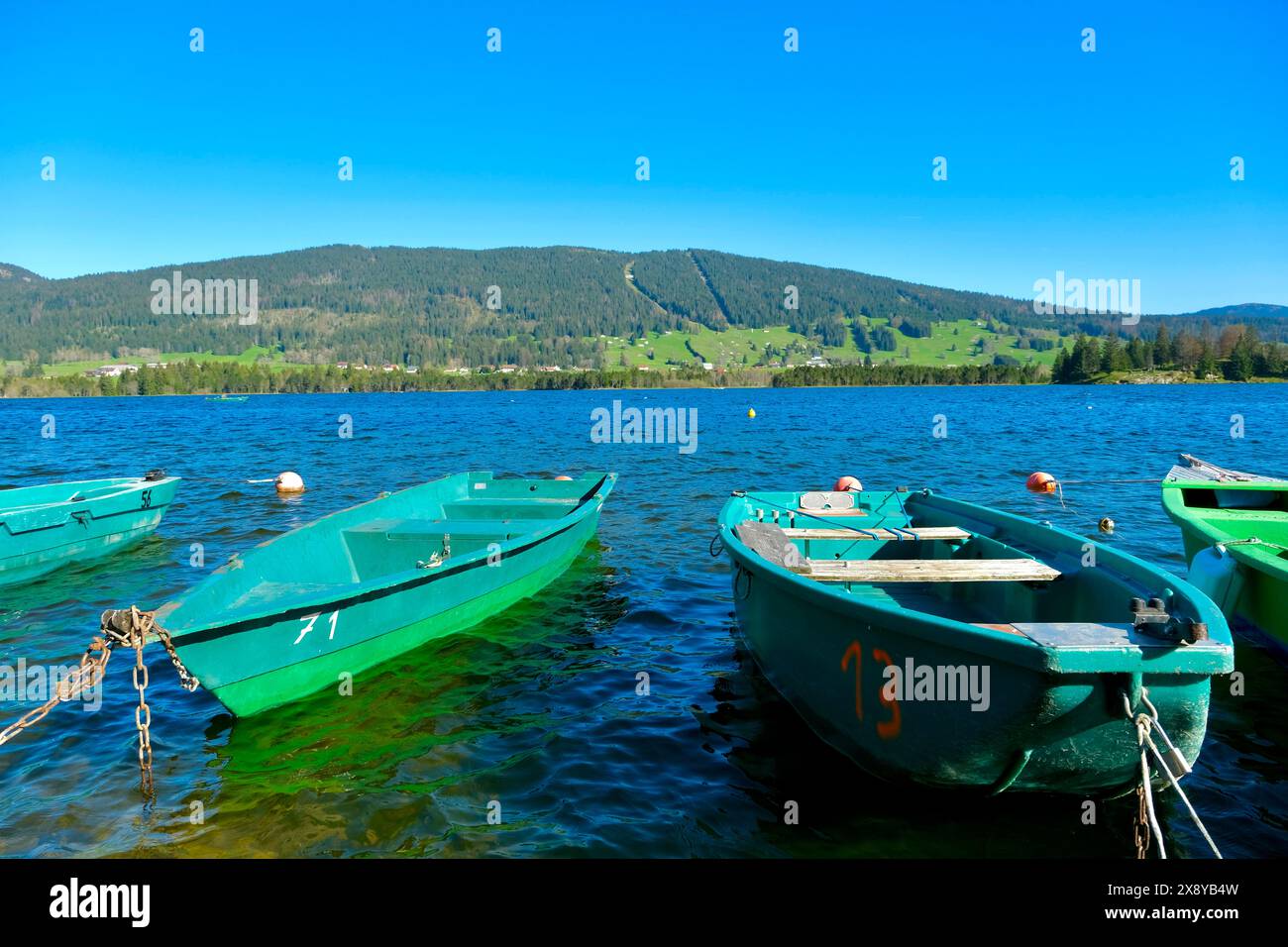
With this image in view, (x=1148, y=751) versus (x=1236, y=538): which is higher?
(x=1236, y=538)

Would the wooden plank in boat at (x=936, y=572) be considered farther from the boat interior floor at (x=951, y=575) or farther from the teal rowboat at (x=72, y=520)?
the teal rowboat at (x=72, y=520)

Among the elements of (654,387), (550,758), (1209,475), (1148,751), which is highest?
(654,387)

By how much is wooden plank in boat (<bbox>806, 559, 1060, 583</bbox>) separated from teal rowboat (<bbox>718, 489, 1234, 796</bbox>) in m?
0.02

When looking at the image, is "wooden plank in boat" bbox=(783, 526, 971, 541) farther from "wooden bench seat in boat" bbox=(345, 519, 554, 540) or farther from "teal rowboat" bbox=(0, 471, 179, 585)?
"teal rowboat" bbox=(0, 471, 179, 585)

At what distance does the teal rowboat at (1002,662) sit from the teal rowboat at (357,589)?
12.7ft

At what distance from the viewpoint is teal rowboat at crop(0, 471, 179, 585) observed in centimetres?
1389

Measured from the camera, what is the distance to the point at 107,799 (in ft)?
21.9

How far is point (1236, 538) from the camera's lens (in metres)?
10.7

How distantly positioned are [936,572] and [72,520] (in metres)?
15.6

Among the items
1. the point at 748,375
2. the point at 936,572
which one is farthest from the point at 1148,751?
the point at 748,375

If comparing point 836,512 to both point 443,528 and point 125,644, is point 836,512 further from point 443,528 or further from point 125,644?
point 125,644

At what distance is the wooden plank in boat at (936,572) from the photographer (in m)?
7.61
